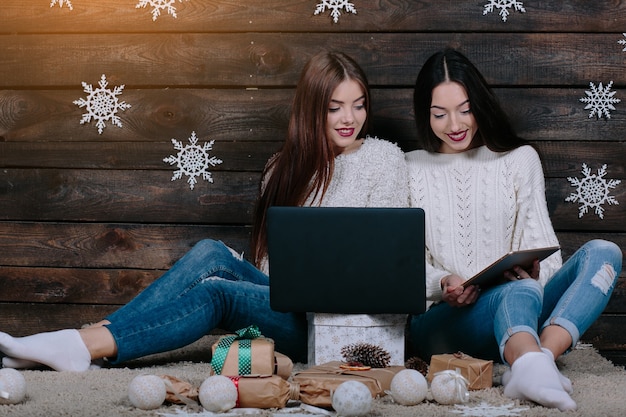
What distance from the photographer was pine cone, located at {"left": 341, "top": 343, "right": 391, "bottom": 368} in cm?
181

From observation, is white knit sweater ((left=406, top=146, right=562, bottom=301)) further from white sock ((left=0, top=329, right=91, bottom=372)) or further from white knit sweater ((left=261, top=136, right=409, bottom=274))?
white sock ((left=0, top=329, right=91, bottom=372))

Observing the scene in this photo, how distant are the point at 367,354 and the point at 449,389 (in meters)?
0.28

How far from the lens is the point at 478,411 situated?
1521mm

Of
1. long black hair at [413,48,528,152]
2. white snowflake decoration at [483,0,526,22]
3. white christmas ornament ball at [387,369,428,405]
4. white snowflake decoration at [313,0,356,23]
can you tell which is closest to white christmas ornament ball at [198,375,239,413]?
white christmas ornament ball at [387,369,428,405]

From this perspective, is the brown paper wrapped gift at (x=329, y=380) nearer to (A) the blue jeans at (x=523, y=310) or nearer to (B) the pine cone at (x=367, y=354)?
(B) the pine cone at (x=367, y=354)

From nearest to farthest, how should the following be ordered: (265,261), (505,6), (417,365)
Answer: (417,365) → (265,261) → (505,6)

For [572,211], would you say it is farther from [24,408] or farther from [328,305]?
[24,408]

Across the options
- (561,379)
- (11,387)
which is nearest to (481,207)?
(561,379)

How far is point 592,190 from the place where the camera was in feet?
8.04

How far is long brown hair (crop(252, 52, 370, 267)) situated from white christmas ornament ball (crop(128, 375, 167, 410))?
77 cm

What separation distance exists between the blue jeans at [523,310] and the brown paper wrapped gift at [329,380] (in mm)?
253

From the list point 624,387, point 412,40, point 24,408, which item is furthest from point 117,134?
point 624,387

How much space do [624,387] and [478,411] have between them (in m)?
0.41

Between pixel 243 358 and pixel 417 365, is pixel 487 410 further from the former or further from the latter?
pixel 243 358
